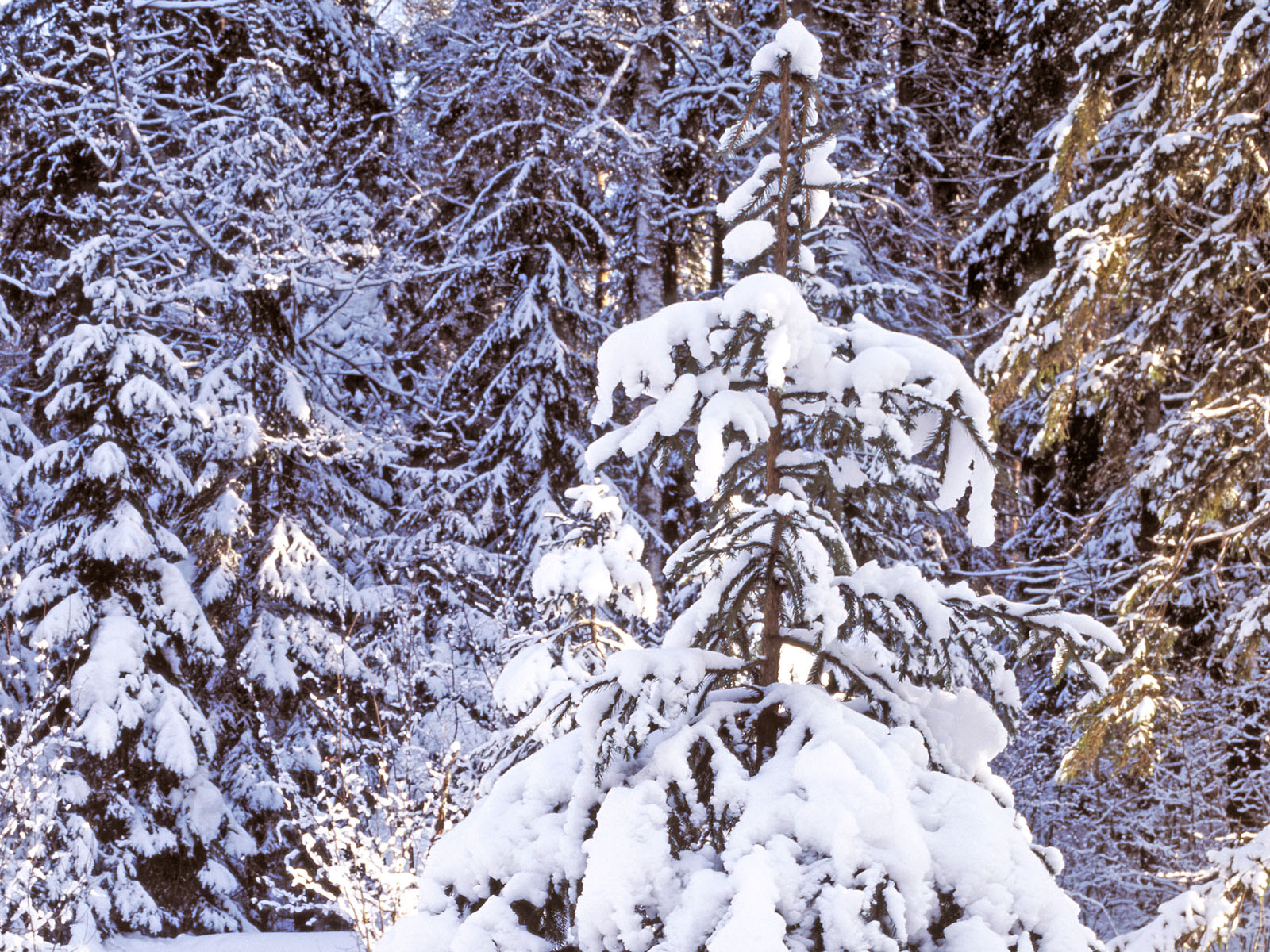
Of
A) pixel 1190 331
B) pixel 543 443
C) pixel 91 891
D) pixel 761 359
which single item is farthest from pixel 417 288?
pixel 761 359

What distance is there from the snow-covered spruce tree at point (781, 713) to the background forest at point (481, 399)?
77.4 inches

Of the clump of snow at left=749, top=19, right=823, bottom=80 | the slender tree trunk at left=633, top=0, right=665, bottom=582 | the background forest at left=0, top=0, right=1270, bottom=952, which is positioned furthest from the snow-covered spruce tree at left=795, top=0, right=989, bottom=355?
the clump of snow at left=749, top=19, right=823, bottom=80

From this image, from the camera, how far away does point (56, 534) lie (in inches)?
339

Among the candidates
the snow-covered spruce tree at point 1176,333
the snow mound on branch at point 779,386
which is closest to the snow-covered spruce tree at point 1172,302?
the snow-covered spruce tree at point 1176,333

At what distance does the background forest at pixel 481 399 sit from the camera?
18.4ft

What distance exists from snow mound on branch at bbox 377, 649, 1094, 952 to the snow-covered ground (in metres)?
6.18

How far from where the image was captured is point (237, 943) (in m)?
7.87

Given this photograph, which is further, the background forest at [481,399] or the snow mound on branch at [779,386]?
the background forest at [481,399]

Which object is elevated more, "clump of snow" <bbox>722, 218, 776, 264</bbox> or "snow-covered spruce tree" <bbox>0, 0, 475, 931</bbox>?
"clump of snow" <bbox>722, 218, 776, 264</bbox>

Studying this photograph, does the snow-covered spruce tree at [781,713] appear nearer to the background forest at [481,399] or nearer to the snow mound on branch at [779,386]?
the snow mound on branch at [779,386]

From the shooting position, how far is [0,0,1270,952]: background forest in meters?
5.62

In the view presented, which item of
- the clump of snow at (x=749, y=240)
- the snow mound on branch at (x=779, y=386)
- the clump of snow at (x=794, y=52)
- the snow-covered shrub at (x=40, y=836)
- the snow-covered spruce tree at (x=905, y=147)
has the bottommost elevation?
the snow-covered shrub at (x=40, y=836)

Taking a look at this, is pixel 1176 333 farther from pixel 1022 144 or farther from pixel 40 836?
pixel 40 836

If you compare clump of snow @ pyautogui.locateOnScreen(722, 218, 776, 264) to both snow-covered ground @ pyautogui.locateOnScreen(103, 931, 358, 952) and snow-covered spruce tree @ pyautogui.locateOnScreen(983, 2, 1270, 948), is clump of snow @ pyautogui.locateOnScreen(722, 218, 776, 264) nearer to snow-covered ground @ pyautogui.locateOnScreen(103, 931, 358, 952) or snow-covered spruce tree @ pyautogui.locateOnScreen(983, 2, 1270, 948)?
snow-covered spruce tree @ pyautogui.locateOnScreen(983, 2, 1270, 948)
